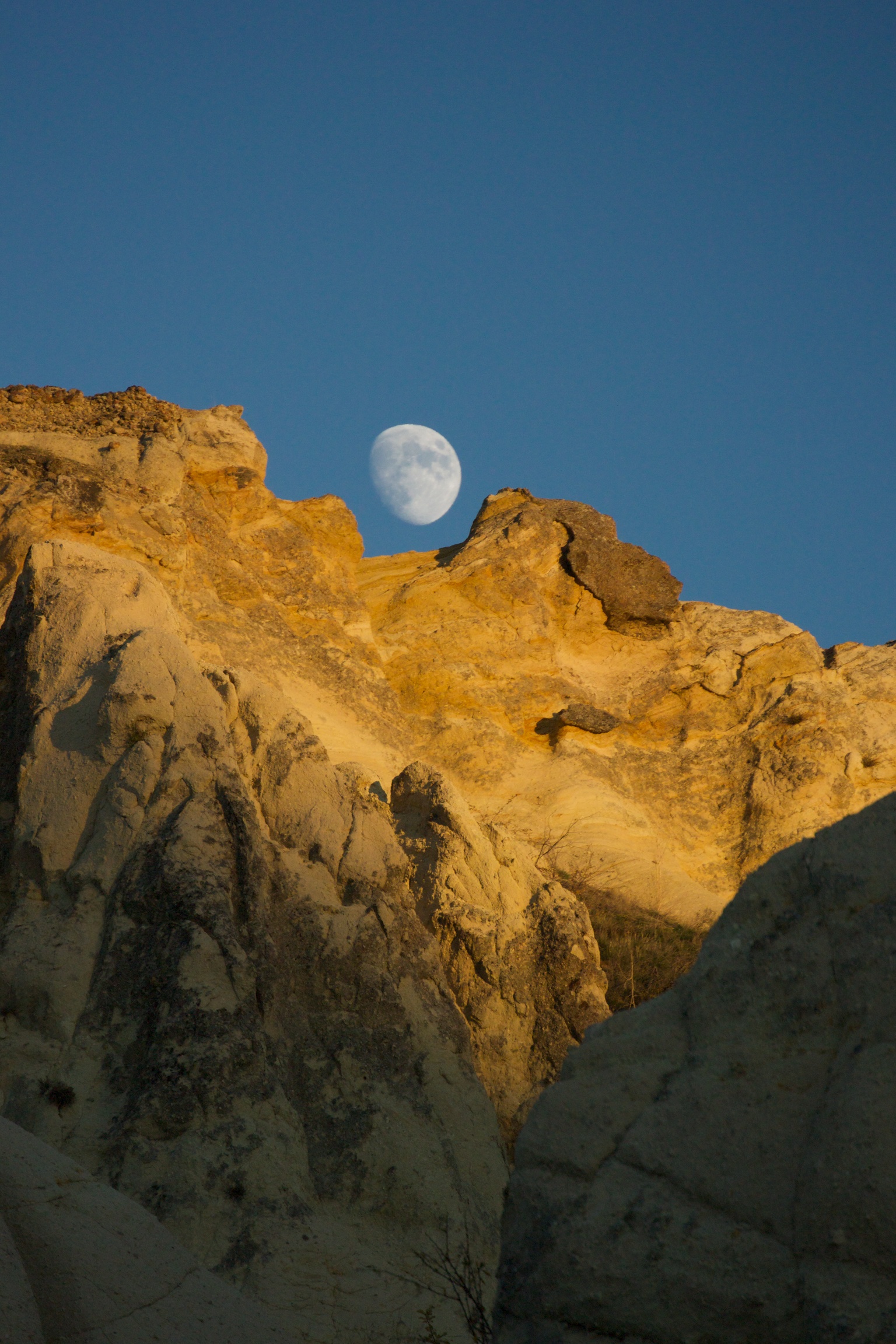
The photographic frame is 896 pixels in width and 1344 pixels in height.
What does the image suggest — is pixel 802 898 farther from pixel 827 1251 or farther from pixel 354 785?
pixel 354 785

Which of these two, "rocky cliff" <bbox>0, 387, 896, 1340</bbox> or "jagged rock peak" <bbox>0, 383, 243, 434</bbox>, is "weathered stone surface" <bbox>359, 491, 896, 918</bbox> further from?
"jagged rock peak" <bbox>0, 383, 243, 434</bbox>

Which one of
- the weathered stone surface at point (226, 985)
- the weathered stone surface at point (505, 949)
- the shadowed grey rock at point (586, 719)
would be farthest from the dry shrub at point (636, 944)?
the shadowed grey rock at point (586, 719)

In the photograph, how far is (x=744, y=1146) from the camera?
3.18 m

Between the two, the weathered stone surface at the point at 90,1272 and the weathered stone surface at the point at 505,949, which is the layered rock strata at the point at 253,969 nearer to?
the weathered stone surface at the point at 505,949

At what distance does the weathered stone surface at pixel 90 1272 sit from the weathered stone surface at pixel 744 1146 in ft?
4.78

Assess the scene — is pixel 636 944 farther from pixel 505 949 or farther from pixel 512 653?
pixel 512 653

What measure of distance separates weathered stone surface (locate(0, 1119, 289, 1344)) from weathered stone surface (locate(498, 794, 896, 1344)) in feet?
4.78

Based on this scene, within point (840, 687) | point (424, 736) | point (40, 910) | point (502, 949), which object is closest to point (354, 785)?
point (502, 949)

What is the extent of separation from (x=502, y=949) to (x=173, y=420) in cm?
1230

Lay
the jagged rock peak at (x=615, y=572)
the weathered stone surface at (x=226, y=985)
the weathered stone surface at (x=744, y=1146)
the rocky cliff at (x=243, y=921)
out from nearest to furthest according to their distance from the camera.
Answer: the weathered stone surface at (x=744, y=1146)
the weathered stone surface at (x=226, y=985)
the rocky cliff at (x=243, y=921)
the jagged rock peak at (x=615, y=572)

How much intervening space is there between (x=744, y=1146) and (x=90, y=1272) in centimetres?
242

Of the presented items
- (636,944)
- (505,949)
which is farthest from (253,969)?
(636,944)

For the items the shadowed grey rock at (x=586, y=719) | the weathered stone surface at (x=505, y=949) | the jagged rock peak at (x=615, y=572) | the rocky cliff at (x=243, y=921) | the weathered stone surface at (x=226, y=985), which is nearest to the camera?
the weathered stone surface at (x=226, y=985)

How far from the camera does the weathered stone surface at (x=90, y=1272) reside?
142 inches
